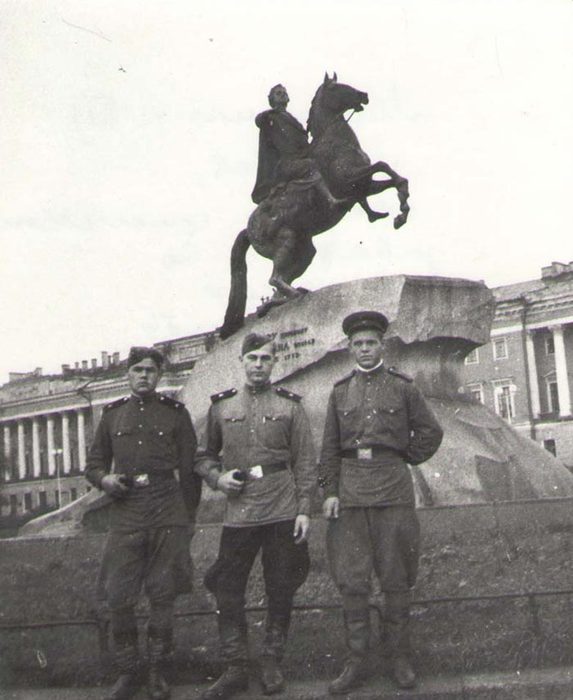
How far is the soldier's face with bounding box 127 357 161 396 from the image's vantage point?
5.38 m

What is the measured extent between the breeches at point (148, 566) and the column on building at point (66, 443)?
8032 centimetres

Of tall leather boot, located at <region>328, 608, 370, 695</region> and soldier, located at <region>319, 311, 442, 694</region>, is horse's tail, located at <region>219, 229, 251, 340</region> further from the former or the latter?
tall leather boot, located at <region>328, 608, 370, 695</region>

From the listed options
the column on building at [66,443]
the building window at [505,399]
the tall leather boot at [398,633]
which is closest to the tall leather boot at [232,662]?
the tall leather boot at [398,633]

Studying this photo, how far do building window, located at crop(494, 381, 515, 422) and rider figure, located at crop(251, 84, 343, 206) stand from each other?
49.9 meters

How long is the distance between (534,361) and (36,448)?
4637 centimetres

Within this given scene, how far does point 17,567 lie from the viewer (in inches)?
293

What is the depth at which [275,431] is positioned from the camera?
17.2 ft

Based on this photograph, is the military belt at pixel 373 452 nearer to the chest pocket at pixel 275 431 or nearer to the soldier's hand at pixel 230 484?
the chest pocket at pixel 275 431

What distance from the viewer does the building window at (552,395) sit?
5909 cm

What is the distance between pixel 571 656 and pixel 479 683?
682mm

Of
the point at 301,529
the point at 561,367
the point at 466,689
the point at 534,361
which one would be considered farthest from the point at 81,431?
the point at 466,689

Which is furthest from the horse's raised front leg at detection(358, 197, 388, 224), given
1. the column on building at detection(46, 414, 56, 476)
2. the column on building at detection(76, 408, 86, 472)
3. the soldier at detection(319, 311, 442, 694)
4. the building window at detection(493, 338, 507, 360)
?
the column on building at detection(46, 414, 56, 476)

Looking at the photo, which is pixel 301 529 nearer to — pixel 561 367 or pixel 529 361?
pixel 561 367

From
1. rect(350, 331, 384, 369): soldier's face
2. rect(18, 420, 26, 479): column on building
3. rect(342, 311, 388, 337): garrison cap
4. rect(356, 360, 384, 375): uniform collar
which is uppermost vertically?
rect(342, 311, 388, 337): garrison cap
